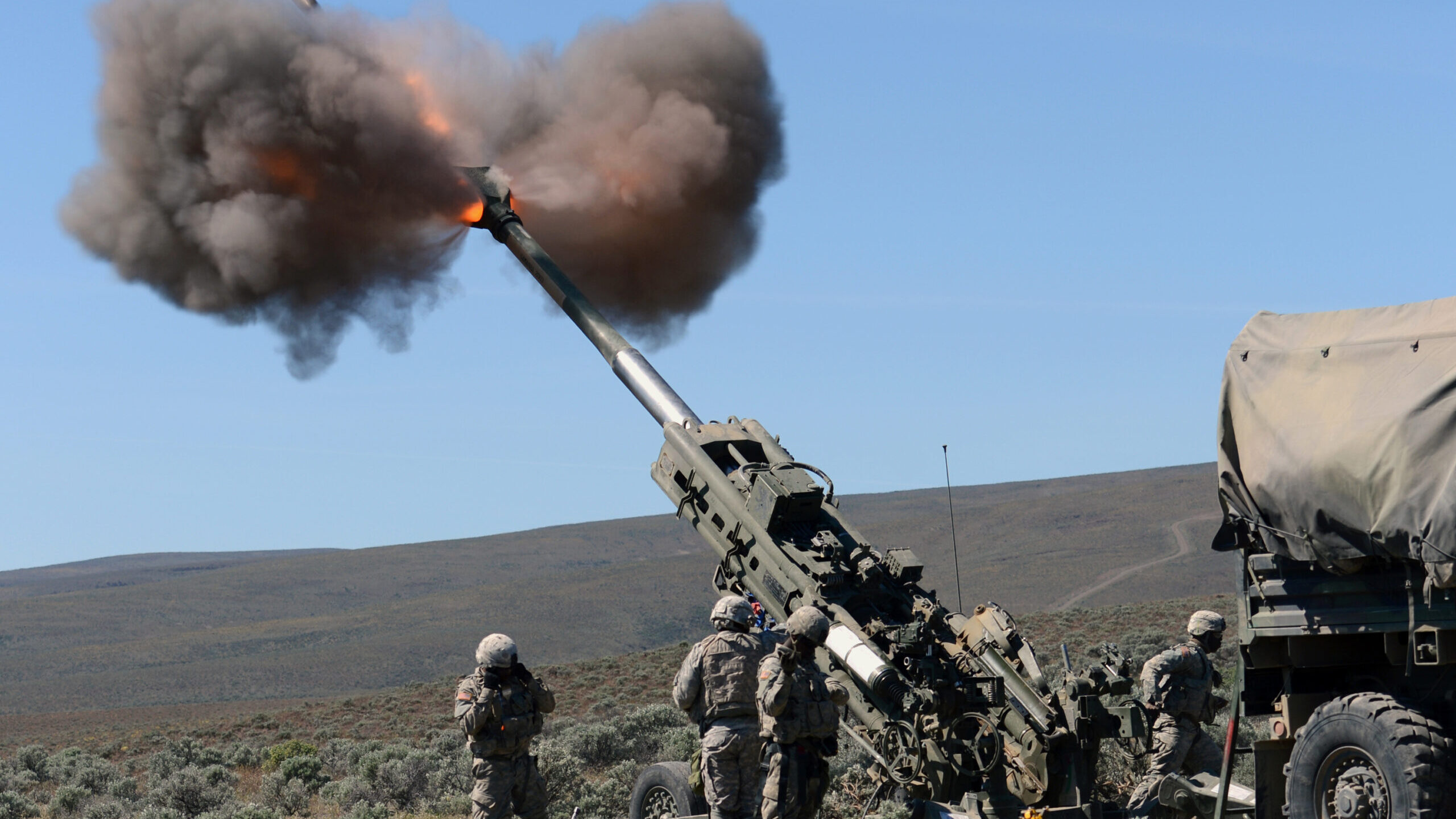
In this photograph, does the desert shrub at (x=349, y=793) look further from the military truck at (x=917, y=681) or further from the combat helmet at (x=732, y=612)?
the combat helmet at (x=732, y=612)

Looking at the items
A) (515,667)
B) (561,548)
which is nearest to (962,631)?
(515,667)

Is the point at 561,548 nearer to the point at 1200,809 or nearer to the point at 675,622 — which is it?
the point at 675,622

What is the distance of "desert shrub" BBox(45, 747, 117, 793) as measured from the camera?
759 inches

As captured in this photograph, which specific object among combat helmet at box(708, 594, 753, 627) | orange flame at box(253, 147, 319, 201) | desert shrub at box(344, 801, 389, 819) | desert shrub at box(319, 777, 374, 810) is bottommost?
desert shrub at box(344, 801, 389, 819)

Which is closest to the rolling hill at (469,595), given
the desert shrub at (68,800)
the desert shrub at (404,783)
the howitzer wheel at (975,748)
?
the desert shrub at (68,800)

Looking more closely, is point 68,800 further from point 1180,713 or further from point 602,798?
point 1180,713

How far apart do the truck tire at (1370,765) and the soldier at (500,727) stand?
4.32 metres

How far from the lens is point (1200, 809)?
10055 millimetres

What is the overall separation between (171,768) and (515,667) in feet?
43.4

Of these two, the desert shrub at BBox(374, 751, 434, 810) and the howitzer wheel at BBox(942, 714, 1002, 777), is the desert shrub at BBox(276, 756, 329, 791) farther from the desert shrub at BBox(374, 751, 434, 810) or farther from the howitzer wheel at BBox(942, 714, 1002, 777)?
the howitzer wheel at BBox(942, 714, 1002, 777)

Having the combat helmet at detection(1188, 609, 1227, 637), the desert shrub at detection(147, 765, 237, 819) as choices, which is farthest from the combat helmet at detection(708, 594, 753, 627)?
the desert shrub at detection(147, 765, 237, 819)

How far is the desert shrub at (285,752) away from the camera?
20031mm

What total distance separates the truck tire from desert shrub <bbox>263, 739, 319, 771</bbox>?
14736 millimetres

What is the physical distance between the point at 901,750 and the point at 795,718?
2328 millimetres
